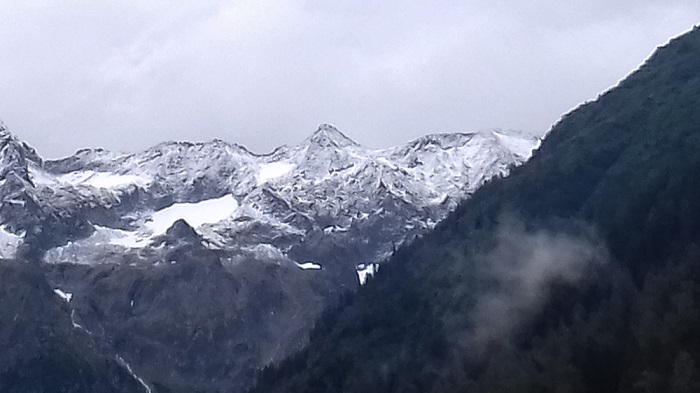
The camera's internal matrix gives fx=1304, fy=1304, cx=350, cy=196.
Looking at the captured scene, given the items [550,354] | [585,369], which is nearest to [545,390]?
[585,369]

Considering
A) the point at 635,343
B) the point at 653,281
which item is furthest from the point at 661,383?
the point at 653,281

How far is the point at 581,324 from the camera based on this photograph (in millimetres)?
199875

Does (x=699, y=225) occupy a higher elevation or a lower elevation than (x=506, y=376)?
higher

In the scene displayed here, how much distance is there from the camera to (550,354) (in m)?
196

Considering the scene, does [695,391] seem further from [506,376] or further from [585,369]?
[506,376]

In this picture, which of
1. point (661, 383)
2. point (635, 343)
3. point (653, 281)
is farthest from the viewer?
point (653, 281)

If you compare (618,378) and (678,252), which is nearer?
(618,378)

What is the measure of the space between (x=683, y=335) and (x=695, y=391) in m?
18.0

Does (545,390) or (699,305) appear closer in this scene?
(699,305)

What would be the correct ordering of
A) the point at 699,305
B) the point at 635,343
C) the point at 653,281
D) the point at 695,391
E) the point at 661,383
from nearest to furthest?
1. the point at 695,391
2. the point at 661,383
3. the point at 699,305
4. the point at 635,343
5. the point at 653,281

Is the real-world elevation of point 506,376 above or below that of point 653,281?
below

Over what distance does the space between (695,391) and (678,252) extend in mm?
56861

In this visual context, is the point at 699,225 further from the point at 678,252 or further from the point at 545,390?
the point at 545,390

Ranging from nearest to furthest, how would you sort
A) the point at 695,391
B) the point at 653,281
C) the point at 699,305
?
the point at 695,391 < the point at 699,305 < the point at 653,281
